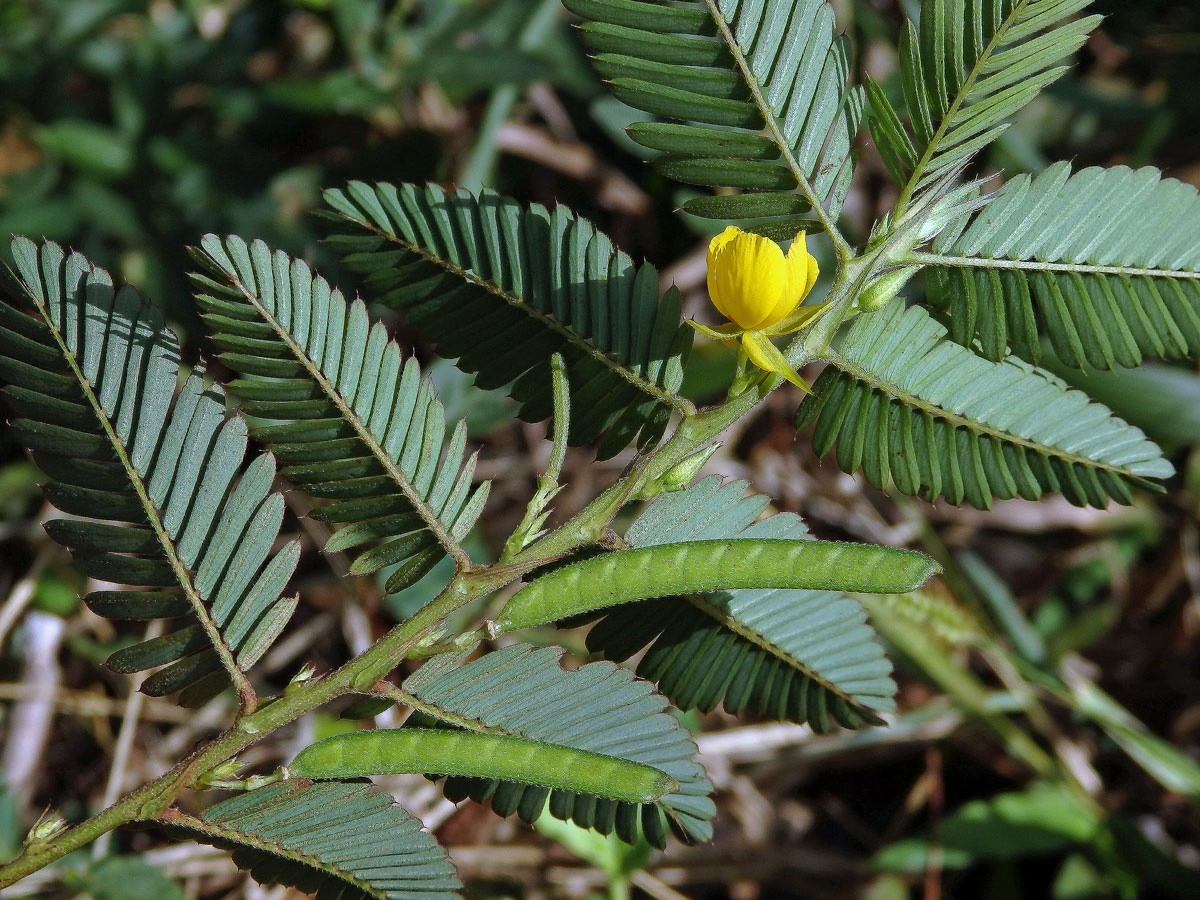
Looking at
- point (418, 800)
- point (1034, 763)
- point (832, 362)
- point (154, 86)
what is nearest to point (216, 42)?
point (154, 86)

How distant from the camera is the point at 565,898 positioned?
7.89 feet

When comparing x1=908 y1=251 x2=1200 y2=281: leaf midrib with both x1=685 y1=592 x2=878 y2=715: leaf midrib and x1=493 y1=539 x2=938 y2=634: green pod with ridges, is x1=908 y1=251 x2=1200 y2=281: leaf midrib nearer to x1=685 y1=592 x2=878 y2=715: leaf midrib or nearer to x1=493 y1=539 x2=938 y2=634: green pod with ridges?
x1=493 y1=539 x2=938 y2=634: green pod with ridges

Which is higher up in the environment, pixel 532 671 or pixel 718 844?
pixel 532 671

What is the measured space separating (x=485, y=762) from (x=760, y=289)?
0.53 metres

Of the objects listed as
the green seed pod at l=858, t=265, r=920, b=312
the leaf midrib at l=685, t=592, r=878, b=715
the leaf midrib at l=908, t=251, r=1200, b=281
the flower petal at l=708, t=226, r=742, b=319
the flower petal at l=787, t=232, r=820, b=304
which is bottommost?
the leaf midrib at l=685, t=592, r=878, b=715

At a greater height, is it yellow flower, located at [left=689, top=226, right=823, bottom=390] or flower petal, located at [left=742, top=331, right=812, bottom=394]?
yellow flower, located at [left=689, top=226, right=823, bottom=390]

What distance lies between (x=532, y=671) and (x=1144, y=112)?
2.68 m

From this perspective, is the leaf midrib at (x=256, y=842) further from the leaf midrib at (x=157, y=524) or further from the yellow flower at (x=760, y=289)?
the yellow flower at (x=760, y=289)

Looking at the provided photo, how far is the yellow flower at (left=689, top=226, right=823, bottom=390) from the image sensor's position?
100 cm

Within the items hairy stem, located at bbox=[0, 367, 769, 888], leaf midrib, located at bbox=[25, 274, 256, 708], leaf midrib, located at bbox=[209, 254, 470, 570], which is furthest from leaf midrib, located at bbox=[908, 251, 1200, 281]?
leaf midrib, located at bbox=[25, 274, 256, 708]

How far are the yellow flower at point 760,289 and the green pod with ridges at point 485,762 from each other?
0.41 meters

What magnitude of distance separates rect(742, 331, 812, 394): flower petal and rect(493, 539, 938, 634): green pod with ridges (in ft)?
0.54

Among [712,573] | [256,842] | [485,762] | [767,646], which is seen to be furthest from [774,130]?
[256,842]

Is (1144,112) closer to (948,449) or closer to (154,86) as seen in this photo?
(948,449)
